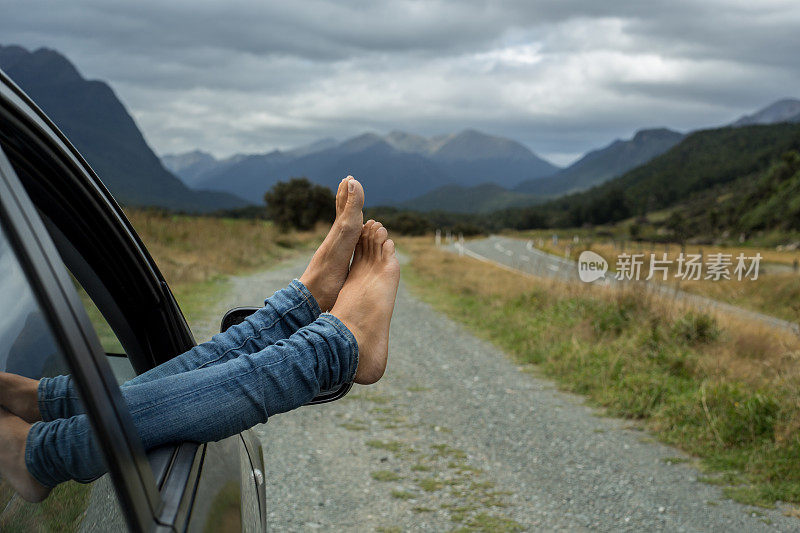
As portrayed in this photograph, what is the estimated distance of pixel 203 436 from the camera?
3.82ft

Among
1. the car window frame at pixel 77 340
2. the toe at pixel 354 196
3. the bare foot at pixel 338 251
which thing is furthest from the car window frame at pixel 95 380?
the toe at pixel 354 196

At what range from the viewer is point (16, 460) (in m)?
0.82

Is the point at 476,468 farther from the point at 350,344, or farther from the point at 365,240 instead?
the point at 350,344

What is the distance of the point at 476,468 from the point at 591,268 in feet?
17.1

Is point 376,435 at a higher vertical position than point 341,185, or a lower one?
lower

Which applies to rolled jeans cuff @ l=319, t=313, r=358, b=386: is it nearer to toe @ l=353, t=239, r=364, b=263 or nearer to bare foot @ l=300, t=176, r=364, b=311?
bare foot @ l=300, t=176, r=364, b=311

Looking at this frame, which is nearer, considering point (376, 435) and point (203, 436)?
point (203, 436)

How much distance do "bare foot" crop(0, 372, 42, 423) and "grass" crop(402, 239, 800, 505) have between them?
395 cm

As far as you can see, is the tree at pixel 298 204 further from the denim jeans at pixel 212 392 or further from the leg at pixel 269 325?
the denim jeans at pixel 212 392

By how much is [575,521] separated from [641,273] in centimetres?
473

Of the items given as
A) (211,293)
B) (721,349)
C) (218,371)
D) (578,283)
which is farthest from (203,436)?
(211,293)

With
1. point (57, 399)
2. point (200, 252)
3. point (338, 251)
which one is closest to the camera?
point (57, 399)

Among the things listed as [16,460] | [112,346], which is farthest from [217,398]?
[112,346]

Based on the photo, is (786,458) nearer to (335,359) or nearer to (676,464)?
(676,464)
